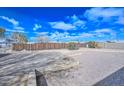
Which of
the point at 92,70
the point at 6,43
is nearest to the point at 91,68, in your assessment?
the point at 92,70

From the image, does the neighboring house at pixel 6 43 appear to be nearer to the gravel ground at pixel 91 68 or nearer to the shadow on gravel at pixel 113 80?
the gravel ground at pixel 91 68

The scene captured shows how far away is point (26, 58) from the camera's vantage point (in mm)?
4582

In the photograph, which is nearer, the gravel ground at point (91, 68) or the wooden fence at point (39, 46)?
the gravel ground at point (91, 68)

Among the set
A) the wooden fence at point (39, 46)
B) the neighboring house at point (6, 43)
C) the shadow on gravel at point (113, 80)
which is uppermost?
the neighboring house at point (6, 43)

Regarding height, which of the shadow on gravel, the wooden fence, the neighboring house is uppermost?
the neighboring house

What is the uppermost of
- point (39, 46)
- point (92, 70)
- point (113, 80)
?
point (39, 46)

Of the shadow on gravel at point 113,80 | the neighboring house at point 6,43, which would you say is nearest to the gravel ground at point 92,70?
the shadow on gravel at point 113,80

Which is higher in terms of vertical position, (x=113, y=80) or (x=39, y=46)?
(x=39, y=46)

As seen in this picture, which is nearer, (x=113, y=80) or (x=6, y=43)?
(x=113, y=80)

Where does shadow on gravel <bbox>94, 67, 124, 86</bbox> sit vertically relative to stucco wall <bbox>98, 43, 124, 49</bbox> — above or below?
below

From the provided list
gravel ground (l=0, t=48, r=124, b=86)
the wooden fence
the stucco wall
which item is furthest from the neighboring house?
the stucco wall

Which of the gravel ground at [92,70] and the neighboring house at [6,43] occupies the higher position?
the neighboring house at [6,43]

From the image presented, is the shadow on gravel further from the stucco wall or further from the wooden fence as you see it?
the wooden fence

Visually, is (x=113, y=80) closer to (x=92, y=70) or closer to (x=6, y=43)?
(x=92, y=70)
